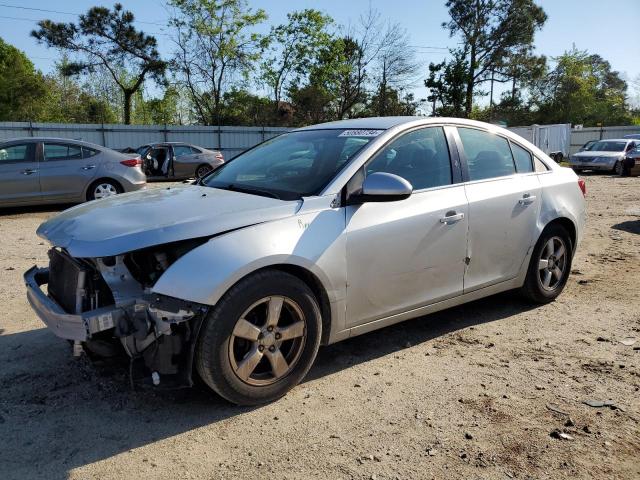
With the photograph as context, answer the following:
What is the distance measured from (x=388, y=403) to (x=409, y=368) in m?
0.53

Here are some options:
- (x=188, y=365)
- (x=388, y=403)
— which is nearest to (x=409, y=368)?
(x=388, y=403)

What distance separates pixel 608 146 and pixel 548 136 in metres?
8.74

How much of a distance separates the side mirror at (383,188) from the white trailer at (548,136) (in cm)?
2751

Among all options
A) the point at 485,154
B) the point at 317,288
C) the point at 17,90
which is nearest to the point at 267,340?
the point at 317,288

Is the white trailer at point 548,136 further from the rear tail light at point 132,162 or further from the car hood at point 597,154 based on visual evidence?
the rear tail light at point 132,162

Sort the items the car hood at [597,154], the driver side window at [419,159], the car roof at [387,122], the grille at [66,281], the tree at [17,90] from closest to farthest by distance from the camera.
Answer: the grille at [66,281], the driver side window at [419,159], the car roof at [387,122], the car hood at [597,154], the tree at [17,90]

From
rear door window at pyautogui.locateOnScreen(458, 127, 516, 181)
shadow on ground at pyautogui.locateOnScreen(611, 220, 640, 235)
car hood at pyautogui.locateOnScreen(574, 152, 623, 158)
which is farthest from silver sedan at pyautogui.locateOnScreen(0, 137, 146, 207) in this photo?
car hood at pyautogui.locateOnScreen(574, 152, 623, 158)

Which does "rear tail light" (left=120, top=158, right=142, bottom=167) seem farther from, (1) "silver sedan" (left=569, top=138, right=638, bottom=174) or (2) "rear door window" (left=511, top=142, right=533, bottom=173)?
(1) "silver sedan" (left=569, top=138, right=638, bottom=174)

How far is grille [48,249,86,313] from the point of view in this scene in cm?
295

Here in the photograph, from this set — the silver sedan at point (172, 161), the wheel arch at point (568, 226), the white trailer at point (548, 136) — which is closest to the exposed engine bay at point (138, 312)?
the wheel arch at point (568, 226)

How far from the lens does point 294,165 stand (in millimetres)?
3879

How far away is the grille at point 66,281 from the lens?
295 centimetres

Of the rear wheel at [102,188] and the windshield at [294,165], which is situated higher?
the windshield at [294,165]

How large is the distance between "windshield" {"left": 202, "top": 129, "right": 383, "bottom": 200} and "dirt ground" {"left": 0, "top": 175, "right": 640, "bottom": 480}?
1263 millimetres
